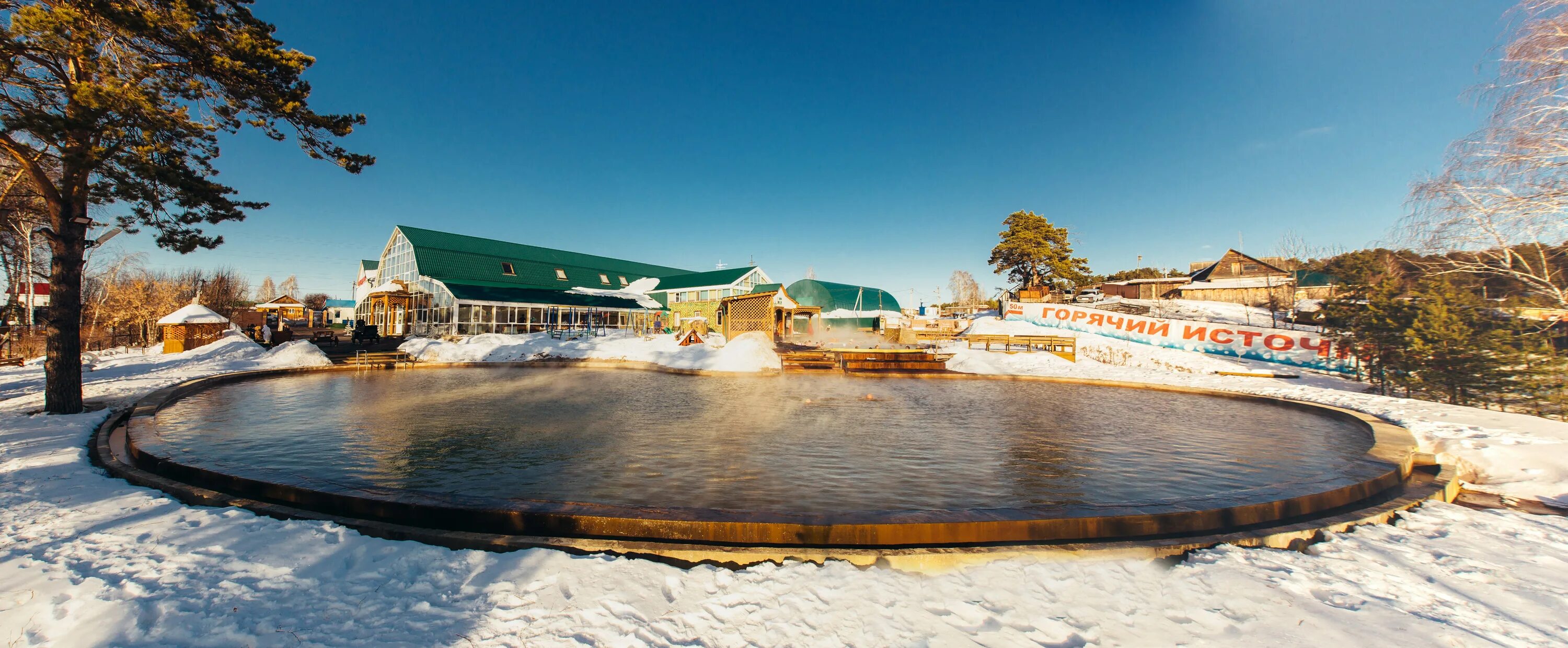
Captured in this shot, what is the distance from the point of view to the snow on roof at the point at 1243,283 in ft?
104

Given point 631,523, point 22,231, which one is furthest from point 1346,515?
point 22,231

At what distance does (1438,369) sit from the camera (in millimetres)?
9930

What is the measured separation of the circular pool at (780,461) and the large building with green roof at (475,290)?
1753cm

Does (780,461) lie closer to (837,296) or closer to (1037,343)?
(1037,343)

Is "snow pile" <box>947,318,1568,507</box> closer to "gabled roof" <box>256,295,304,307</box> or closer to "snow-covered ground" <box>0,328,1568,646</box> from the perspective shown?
"snow-covered ground" <box>0,328,1568,646</box>

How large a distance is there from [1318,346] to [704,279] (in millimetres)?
33852

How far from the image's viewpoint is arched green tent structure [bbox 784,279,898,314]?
4456cm

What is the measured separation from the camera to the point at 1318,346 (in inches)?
693

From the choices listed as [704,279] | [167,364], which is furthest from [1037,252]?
[167,364]

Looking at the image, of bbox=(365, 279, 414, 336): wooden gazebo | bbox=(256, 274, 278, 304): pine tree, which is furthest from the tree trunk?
bbox=(256, 274, 278, 304): pine tree

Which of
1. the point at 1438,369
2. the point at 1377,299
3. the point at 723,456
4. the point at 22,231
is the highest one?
the point at 22,231

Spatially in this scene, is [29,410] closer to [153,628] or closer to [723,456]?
[153,628]

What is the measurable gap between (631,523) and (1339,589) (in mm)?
4598

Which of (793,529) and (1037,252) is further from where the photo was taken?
(1037,252)
